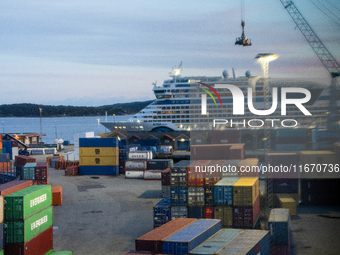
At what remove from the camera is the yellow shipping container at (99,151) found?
4234 cm

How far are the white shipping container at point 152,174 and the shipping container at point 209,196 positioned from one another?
724 inches

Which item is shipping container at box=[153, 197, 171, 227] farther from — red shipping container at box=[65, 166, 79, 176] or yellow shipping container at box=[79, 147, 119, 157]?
red shipping container at box=[65, 166, 79, 176]

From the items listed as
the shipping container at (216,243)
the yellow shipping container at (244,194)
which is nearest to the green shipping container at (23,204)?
the shipping container at (216,243)

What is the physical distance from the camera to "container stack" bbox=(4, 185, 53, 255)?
574 inches

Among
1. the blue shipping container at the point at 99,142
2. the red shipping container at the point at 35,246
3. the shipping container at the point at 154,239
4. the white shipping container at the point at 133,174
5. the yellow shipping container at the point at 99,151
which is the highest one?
the blue shipping container at the point at 99,142

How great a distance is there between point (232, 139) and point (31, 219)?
43351 mm

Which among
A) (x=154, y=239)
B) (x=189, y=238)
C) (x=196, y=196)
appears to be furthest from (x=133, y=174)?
(x=189, y=238)

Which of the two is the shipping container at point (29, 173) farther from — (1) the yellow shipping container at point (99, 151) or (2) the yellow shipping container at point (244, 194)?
(2) the yellow shipping container at point (244, 194)

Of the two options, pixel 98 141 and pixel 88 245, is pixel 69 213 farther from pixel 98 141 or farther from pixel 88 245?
pixel 98 141

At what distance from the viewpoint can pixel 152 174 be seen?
3859 centimetres

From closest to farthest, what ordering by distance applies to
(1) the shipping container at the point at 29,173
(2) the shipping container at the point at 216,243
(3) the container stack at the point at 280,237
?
(2) the shipping container at the point at 216,243 → (3) the container stack at the point at 280,237 → (1) the shipping container at the point at 29,173

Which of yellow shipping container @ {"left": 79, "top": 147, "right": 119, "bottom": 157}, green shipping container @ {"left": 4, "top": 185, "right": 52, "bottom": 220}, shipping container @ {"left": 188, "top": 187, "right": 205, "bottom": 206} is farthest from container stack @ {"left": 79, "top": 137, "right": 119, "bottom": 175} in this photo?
green shipping container @ {"left": 4, "top": 185, "right": 52, "bottom": 220}

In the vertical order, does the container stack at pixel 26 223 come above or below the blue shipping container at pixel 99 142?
below

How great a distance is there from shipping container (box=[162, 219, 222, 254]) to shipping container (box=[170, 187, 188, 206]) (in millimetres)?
5732
